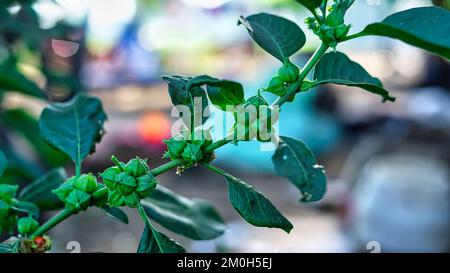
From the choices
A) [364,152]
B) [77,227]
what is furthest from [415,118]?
[77,227]

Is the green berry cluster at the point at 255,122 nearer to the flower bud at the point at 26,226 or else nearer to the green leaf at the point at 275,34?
the green leaf at the point at 275,34

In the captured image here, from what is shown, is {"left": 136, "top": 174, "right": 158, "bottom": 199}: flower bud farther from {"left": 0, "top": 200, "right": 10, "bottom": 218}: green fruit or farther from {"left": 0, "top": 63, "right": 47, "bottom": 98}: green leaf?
{"left": 0, "top": 63, "right": 47, "bottom": 98}: green leaf

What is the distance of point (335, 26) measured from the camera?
1.69 ft

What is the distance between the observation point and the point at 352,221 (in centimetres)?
472

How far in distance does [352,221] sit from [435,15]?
433cm

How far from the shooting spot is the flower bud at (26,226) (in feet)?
1.87

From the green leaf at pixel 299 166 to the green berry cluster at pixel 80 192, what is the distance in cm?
17

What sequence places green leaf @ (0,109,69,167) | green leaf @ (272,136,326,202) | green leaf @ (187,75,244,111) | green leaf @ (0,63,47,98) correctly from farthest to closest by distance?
green leaf @ (0,109,69,167), green leaf @ (0,63,47,98), green leaf @ (272,136,326,202), green leaf @ (187,75,244,111)

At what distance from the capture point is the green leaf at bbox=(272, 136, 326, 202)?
61 centimetres

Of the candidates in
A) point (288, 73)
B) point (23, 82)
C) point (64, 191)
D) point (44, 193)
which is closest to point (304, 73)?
point (288, 73)

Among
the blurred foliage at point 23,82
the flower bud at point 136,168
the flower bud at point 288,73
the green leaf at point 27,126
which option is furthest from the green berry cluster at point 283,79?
the green leaf at point 27,126

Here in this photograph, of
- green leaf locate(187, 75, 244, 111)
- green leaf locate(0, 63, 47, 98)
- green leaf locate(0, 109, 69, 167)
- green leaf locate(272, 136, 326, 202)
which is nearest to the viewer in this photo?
green leaf locate(187, 75, 244, 111)

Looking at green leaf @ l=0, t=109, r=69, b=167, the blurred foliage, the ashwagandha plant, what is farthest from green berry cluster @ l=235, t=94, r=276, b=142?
green leaf @ l=0, t=109, r=69, b=167

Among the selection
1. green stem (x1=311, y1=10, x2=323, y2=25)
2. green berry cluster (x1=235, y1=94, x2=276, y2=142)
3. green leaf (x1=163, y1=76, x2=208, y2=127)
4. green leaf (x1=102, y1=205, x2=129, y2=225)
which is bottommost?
green leaf (x1=102, y1=205, x2=129, y2=225)
